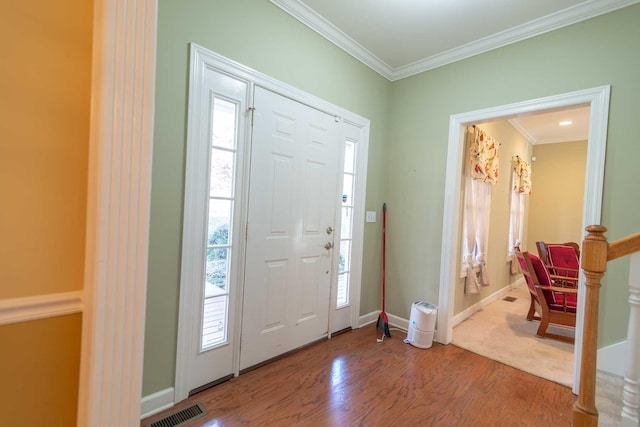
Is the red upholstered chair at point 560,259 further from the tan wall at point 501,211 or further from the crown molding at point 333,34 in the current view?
the crown molding at point 333,34

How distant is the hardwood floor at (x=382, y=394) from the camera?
1.73m

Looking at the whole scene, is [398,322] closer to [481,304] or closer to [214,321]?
[481,304]

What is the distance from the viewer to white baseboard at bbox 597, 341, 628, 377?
190 cm

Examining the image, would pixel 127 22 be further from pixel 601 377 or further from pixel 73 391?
pixel 601 377

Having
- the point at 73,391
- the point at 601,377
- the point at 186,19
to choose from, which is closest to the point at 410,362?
the point at 601,377

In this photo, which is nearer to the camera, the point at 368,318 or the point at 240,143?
the point at 240,143

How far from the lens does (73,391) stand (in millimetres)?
1080

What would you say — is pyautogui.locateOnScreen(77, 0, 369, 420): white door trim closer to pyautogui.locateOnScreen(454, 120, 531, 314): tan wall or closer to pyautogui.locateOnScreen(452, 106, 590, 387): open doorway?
pyautogui.locateOnScreen(452, 106, 590, 387): open doorway

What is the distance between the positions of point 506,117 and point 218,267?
8.98ft

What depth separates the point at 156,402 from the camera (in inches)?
66.2

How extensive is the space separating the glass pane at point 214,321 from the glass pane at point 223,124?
1068mm

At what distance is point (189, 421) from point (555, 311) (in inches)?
140

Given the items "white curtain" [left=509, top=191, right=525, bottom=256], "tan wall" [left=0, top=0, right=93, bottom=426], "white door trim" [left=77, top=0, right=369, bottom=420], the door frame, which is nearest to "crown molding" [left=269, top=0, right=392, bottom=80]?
the door frame

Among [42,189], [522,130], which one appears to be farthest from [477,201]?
[42,189]
